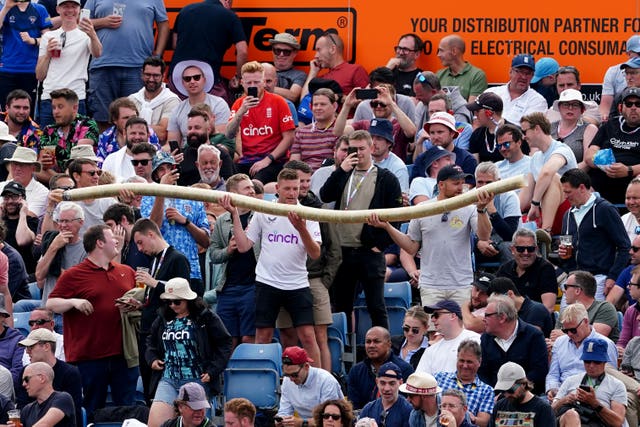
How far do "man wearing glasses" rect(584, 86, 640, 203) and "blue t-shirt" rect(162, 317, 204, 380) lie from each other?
5167 mm

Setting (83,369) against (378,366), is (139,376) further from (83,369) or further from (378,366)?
(378,366)

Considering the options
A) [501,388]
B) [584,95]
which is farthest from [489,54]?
[501,388]

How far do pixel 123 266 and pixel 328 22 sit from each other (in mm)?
6534

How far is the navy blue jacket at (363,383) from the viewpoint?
13.9 metres

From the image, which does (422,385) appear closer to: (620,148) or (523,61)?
(620,148)

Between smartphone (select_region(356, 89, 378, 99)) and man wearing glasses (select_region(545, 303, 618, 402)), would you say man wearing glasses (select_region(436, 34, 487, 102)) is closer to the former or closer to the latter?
smartphone (select_region(356, 89, 378, 99))

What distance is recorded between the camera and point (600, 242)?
15.5 m

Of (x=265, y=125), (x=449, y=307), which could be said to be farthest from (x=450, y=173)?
(x=265, y=125)

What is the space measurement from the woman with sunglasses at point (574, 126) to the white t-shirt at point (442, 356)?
13.6 feet

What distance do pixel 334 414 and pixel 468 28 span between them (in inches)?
317

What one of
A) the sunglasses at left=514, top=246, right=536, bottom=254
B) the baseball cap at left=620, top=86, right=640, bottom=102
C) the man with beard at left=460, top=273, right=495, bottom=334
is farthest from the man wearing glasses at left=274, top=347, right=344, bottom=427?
the baseball cap at left=620, top=86, right=640, bottom=102

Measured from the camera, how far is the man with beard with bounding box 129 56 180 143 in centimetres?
1884

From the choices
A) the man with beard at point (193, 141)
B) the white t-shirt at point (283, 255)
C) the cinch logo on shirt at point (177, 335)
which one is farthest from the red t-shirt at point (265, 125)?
the cinch logo on shirt at point (177, 335)

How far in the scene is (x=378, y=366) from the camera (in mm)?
13930
